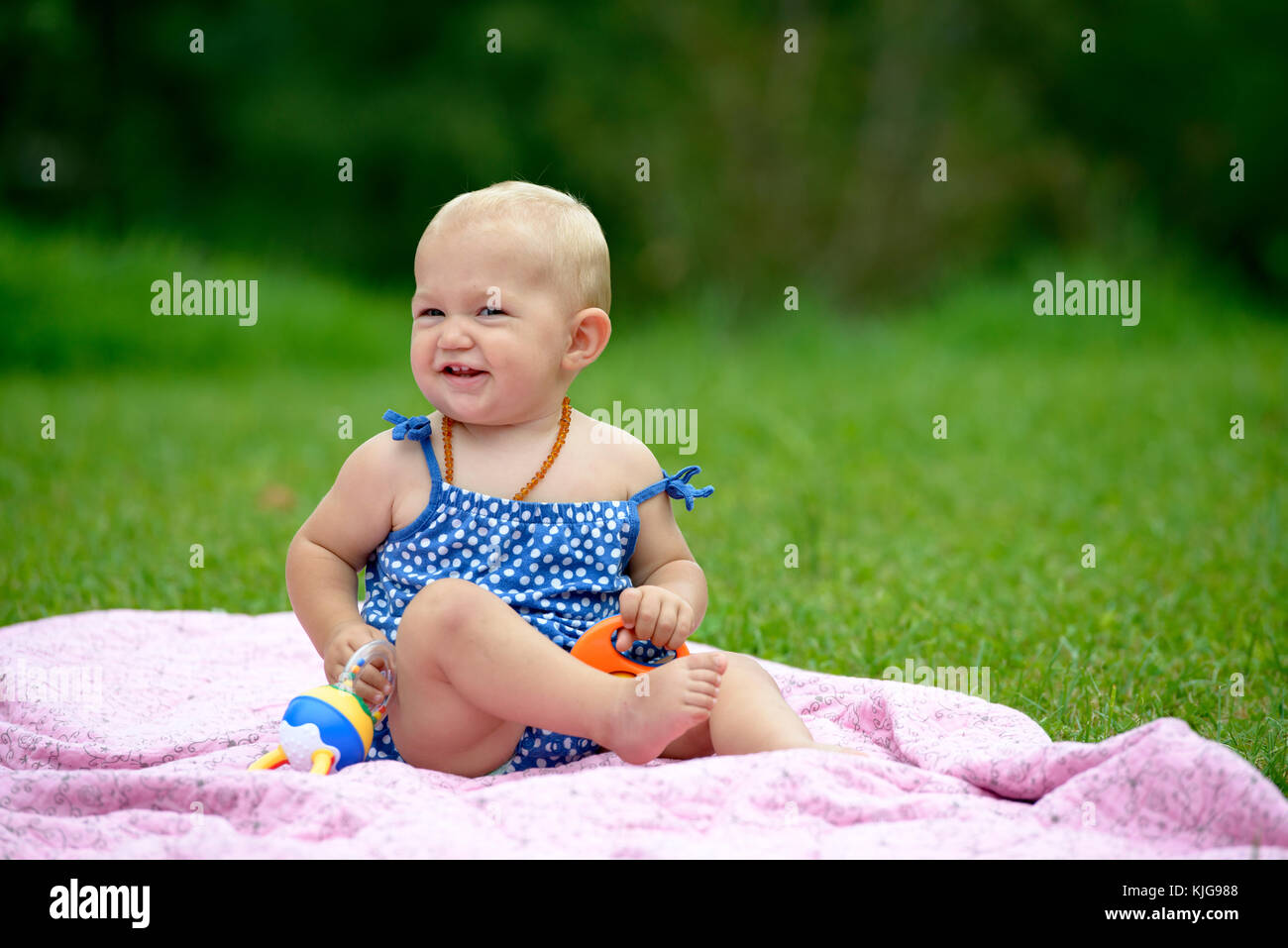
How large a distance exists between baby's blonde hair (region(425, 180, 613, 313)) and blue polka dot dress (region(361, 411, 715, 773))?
0.36 metres

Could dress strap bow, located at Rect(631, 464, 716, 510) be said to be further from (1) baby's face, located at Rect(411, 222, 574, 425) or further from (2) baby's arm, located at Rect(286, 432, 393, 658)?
(2) baby's arm, located at Rect(286, 432, 393, 658)

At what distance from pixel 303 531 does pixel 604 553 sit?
550mm

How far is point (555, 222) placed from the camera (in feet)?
7.63

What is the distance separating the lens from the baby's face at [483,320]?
7.47 feet

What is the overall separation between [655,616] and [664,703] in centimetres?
16

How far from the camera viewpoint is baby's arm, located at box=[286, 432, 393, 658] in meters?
2.35
